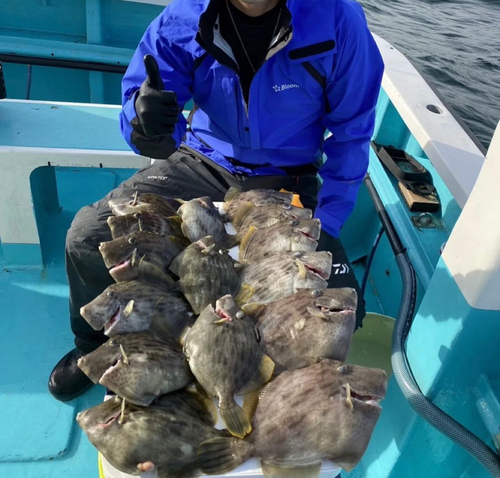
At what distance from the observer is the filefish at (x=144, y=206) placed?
1981 mm

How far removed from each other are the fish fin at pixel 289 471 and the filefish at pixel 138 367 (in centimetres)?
32

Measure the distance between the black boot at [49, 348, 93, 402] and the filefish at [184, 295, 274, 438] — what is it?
1.28 meters

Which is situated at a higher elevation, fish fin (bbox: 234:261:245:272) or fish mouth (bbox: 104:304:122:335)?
fish fin (bbox: 234:261:245:272)

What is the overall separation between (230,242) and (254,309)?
0.52 m

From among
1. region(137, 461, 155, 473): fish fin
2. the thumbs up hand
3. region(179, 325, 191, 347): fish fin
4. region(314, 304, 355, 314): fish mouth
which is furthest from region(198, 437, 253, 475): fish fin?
the thumbs up hand

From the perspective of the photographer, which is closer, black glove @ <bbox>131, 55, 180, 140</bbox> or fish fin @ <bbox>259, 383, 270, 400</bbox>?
fish fin @ <bbox>259, 383, 270, 400</bbox>

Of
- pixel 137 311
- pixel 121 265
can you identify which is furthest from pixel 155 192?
pixel 137 311

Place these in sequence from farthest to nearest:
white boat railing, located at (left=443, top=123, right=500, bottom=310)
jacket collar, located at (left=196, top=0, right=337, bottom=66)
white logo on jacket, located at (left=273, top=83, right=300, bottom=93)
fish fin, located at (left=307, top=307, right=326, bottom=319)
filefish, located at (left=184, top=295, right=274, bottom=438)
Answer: white logo on jacket, located at (left=273, top=83, right=300, bottom=93)
jacket collar, located at (left=196, top=0, right=337, bottom=66)
white boat railing, located at (left=443, top=123, right=500, bottom=310)
fish fin, located at (left=307, top=307, right=326, bottom=319)
filefish, located at (left=184, top=295, right=274, bottom=438)

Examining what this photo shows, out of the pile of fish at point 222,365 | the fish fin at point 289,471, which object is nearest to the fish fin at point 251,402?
the pile of fish at point 222,365

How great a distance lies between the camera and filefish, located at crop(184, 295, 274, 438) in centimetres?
130

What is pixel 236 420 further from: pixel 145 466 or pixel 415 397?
pixel 415 397

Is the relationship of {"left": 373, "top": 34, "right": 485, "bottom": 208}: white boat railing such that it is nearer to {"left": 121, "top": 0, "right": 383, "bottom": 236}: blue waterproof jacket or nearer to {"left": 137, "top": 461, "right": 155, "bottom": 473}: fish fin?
{"left": 121, "top": 0, "right": 383, "bottom": 236}: blue waterproof jacket

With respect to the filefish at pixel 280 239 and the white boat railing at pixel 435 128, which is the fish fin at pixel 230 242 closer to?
the filefish at pixel 280 239

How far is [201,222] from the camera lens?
192 cm
